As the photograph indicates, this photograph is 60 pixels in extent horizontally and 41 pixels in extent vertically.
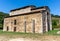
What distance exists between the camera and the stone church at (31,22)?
863 inches

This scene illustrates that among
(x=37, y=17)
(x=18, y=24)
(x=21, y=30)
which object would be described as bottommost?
(x=21, y=30)

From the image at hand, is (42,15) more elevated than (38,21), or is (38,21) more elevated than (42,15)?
(42,15)

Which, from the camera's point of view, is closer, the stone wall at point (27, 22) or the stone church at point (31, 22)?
the stone church at point (31, 22)

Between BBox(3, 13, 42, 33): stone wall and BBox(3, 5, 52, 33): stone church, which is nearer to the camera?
BBox(3, 5, 52, 33): stone church

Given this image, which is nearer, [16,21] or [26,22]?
[26,22]

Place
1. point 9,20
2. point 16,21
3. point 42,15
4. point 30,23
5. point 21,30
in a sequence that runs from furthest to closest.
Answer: point 9,20 → point 16,21 → point 21,30 → point 30,23 → point 42,15

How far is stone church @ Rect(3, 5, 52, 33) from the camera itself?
21.9 m

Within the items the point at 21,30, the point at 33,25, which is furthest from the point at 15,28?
the point at 33,25

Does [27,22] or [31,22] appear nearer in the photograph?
[31,22]

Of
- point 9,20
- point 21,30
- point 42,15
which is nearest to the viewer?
point 42,15

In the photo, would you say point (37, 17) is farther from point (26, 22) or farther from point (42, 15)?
point (26, 22)

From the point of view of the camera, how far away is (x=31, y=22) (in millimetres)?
23594

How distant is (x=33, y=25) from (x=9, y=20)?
35.4 ft

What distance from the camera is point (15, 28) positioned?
28.0 metres
